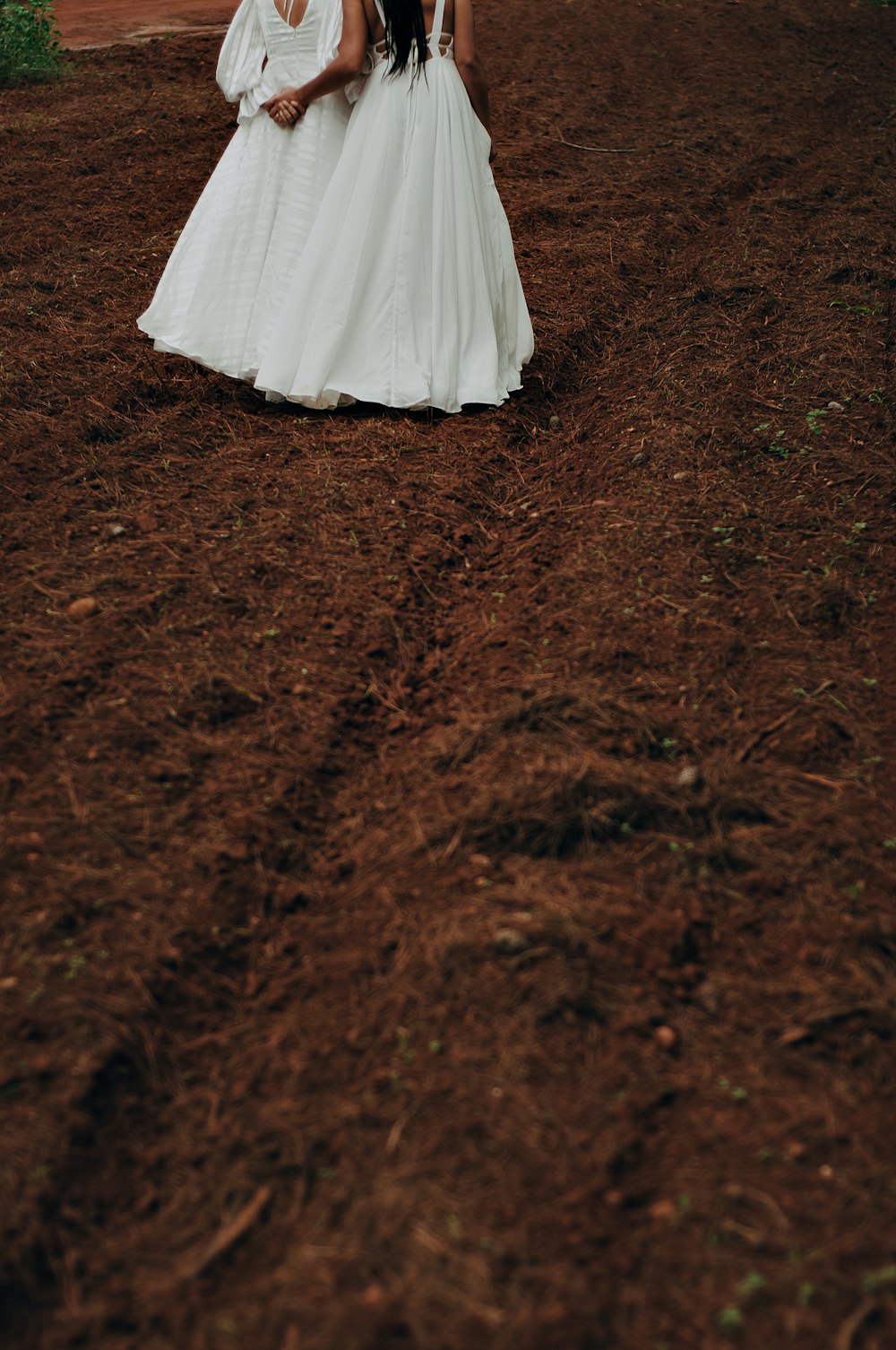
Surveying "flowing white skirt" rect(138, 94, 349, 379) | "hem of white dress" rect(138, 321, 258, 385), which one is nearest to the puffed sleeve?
"flowing white skirt" rect(138, 94, 349, 379)

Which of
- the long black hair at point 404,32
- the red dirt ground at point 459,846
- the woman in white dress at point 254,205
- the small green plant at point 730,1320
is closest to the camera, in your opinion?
the small green plant at point 730,1320

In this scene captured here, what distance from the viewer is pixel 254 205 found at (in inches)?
192

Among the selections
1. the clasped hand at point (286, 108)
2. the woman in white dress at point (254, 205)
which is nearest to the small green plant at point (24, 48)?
the woman in white dress at point (254, 205)

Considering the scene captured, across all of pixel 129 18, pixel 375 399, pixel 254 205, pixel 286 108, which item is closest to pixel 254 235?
pixel 254 205

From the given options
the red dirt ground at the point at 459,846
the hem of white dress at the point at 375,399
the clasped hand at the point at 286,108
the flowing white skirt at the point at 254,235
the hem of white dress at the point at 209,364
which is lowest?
the red dirt ground at the point at 459,846

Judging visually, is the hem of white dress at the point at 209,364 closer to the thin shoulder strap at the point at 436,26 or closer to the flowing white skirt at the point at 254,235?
the flowing white skirt at the point at 254,235

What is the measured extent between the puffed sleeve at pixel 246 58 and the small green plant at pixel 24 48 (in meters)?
4.64

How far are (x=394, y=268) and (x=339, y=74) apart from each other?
28.8 inches

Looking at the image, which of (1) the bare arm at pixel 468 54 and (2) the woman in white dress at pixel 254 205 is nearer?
(1) the bare arm at pixel 468 54

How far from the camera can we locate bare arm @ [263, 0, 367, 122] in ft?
14.7

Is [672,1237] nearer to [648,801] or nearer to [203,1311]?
[203,1311]

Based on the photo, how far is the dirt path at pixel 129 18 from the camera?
9.80 meters

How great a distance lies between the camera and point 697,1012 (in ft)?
8.07

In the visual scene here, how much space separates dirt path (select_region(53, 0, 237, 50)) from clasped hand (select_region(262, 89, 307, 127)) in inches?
226
